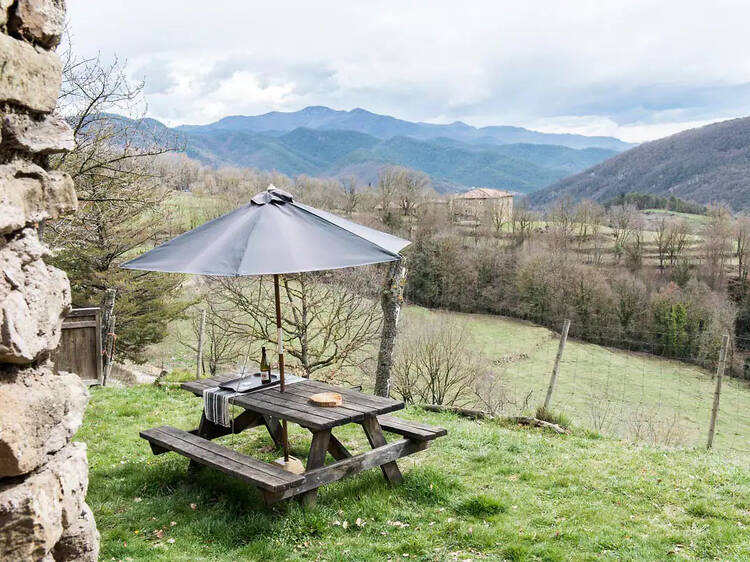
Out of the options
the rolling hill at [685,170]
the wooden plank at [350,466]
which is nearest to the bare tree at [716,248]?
the rolling hill at [685,170]

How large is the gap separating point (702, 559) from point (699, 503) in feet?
3.20

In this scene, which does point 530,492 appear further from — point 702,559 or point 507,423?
point 507,423

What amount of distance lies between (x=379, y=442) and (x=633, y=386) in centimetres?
2575

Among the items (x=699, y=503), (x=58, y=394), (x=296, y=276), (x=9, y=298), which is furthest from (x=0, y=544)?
(x=296, y=276)

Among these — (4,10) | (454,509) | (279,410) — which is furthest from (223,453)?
(4,10)

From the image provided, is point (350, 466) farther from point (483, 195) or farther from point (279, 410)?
point (483, 195)

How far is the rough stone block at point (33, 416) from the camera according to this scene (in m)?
1.78

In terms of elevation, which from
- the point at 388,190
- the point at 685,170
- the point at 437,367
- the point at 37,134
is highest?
the point at 685,170

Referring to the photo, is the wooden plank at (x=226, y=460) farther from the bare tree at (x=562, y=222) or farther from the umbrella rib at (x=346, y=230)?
the bare tree at (x=562, y=222)

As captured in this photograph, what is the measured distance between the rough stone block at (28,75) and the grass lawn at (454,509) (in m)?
3.19

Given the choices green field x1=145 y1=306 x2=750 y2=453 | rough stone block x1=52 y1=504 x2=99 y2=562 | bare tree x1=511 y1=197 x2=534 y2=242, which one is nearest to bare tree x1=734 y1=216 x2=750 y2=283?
green field x1=145 y1=306 x2=750 y2=453

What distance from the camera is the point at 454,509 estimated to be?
4.74 m

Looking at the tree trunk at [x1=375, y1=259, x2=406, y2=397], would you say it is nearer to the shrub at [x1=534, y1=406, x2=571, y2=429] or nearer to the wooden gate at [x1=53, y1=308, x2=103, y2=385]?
the shrub at [x1=534, y1=406, x2=571, y2=429]

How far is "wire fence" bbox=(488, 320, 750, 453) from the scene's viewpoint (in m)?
21.4
